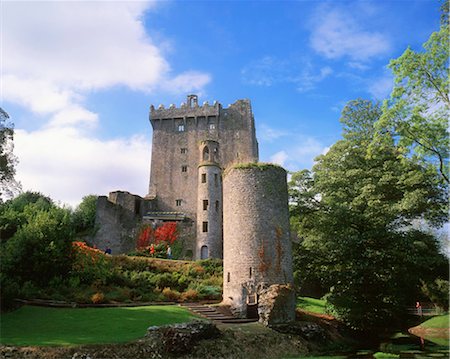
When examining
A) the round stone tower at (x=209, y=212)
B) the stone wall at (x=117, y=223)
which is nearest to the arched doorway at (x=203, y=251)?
the round stone tower at (x=209, y=212)

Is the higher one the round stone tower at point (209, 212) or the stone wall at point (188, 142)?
the stone wall at point (188, 142)

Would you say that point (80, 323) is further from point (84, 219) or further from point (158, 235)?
point (84, 219)

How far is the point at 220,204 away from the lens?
3925cm

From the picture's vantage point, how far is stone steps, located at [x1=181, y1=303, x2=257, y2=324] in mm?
18672

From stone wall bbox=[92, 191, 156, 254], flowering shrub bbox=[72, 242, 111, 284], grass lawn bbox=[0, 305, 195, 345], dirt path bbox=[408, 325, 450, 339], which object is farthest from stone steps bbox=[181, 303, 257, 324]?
stone wall bbox=[92, 191, 156, 254]

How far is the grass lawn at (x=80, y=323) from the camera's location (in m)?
13.1

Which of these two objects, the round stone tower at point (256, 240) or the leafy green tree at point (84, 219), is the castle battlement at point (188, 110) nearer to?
the leafy green tree at point (84, 219)

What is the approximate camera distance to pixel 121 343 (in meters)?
12.8

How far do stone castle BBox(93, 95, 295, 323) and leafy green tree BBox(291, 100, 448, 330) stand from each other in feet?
12.0

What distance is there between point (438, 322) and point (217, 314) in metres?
12.7

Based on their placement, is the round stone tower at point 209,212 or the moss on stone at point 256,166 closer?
the moss on stone at point 256,166

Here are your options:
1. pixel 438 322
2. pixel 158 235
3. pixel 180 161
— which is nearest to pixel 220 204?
pixel 158 235

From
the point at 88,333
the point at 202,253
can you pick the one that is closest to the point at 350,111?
the point at 202,253

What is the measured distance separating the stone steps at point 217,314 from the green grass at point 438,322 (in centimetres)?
1054
